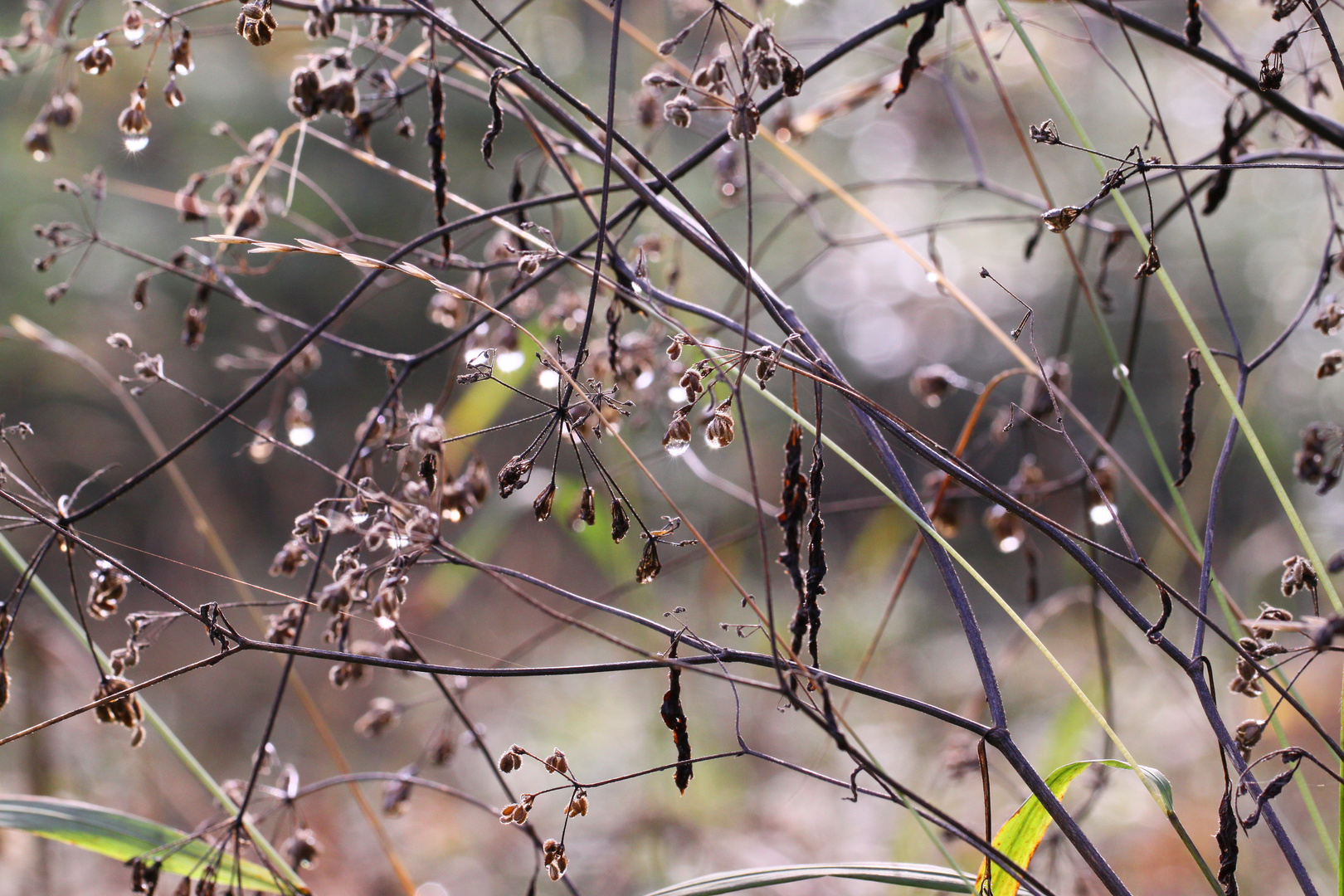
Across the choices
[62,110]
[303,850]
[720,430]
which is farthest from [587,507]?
[62,110]

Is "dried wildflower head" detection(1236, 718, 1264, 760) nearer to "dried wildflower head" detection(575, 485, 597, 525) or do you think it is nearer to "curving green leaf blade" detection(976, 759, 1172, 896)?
"curving green leaf blade" detection(976, 759, 1172, 896)

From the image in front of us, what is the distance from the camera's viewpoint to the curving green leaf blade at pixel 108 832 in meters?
0.67

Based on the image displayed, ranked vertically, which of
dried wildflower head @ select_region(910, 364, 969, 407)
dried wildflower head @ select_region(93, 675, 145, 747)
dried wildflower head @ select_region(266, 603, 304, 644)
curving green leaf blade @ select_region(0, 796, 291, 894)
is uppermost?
dried wildflower head @ select_region(910, 364, 969, 407)

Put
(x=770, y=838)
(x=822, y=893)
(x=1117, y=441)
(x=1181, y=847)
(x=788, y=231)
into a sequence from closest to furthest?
1. (x=822, y=893)
2. (x=1181, y=847)
3. (x=770, y=838)
4. (x=1117, y=441)
5. (x=788, y=231)

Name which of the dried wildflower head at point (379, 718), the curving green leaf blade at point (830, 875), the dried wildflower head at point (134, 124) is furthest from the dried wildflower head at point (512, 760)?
the dried wildflower head at point (134, 124)

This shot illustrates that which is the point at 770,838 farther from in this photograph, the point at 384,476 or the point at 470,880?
the point at 384,476

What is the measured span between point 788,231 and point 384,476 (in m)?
2.99

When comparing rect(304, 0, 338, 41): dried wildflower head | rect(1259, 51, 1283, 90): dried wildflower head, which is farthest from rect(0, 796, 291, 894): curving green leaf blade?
rect(1259, 51, 1283, 90): dried wildflower head

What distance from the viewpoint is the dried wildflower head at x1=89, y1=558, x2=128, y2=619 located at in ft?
2.00

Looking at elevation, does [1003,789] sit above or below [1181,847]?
above

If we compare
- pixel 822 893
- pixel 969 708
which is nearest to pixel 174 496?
pixel 822 893

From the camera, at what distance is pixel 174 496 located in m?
3.61

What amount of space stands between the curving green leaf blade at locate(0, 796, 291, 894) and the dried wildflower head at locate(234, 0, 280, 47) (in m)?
0.58

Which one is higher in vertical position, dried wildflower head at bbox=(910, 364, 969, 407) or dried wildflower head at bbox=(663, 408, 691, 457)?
dried wildflower head at bbox=(910, 364, 969, 407)
